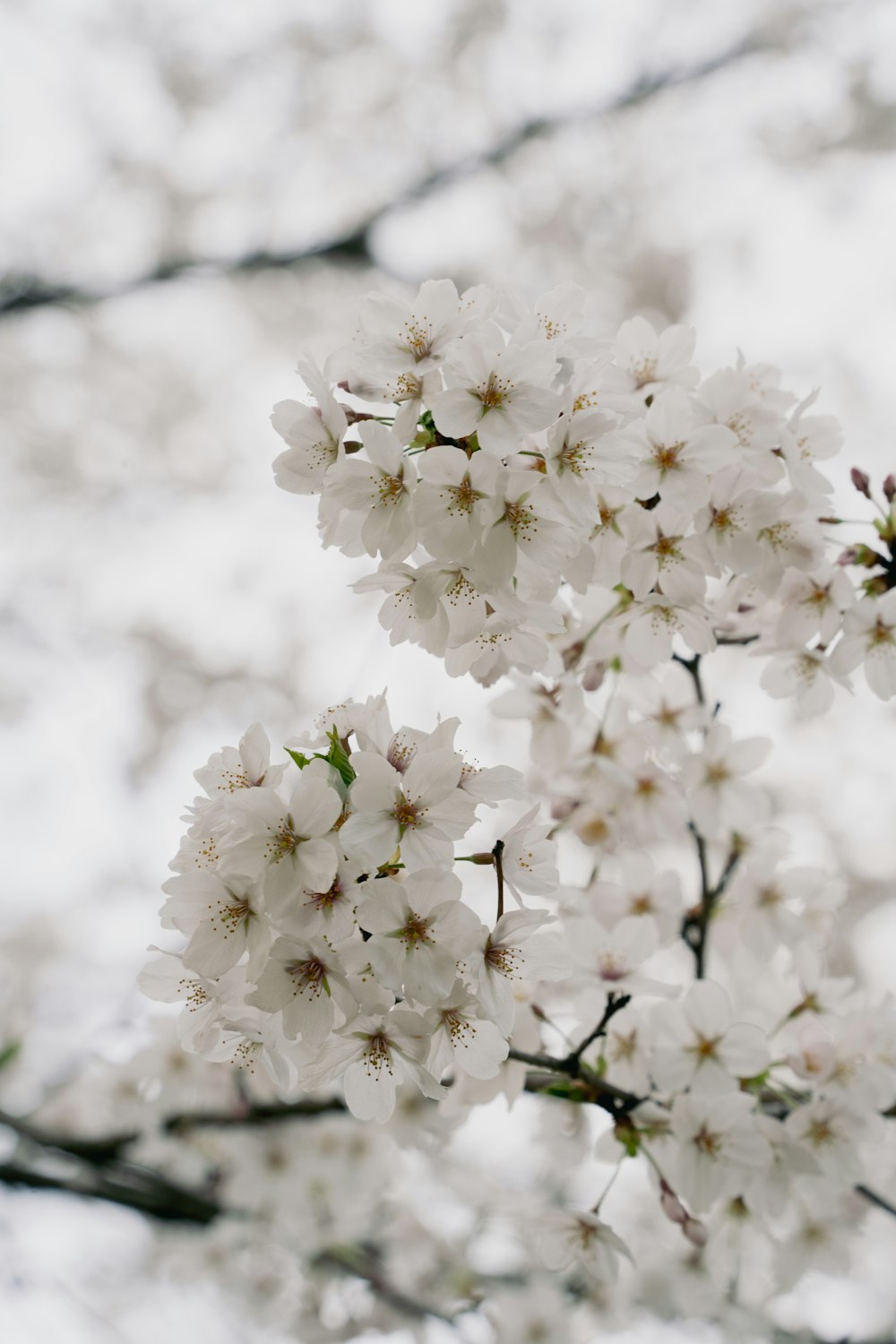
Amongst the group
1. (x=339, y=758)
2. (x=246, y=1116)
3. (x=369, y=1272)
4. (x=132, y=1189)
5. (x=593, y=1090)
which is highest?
(x=339, y=758)

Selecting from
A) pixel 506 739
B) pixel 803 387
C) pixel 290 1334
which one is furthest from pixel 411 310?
pixel 803 387

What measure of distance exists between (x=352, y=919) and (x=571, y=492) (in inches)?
22.1

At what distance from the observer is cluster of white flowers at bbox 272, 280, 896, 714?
1116 millimetres

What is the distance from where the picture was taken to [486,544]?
113 cm

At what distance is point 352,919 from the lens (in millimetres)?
972

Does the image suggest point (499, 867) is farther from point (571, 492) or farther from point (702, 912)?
point (702, 912)

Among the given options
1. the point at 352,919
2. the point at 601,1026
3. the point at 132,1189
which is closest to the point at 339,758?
the point at 352,919

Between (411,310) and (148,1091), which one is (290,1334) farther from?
(411,310)

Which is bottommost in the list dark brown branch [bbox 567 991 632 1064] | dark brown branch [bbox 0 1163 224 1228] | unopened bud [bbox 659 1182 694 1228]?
dark brown branch [bbox 0 1163 224 1228]

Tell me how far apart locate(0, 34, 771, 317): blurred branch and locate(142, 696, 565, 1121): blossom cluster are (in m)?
3.88

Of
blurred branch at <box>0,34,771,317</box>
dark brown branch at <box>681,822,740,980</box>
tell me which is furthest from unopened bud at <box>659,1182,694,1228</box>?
blurred branch at <box>0,34,771,317</box>

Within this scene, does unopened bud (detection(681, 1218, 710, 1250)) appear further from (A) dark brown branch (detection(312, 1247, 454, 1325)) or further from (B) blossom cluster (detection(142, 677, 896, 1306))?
(A) dark brown branch (detection(312, 1247, 454, 1325))

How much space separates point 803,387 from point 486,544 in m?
6.15

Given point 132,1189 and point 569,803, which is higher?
point 569,803
